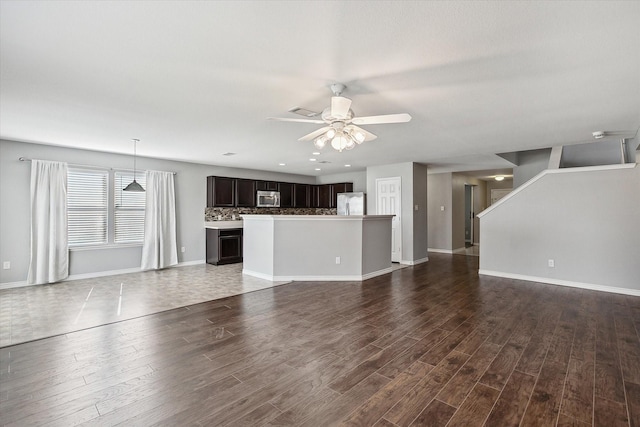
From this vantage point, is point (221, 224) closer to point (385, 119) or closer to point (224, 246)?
point (224, 246)

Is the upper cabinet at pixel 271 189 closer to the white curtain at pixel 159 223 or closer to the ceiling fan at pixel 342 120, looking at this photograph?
the white curtain at pixel 159 223

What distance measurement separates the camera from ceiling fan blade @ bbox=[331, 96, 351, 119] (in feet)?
8.29

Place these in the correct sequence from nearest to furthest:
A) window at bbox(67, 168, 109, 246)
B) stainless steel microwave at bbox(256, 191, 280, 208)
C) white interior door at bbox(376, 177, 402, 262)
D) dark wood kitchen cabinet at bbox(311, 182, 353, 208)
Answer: window at bbox(67, 168, 109, 246)
white interior door at bbox(376, 177, 402, 262)
stainless steel microwave at bbox(256, 191, 280, 208)
dark wood kitchen cabinet at bbox(311, 182, 353, 208)

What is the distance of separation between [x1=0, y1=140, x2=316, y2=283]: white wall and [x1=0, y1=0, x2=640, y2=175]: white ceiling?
993mm

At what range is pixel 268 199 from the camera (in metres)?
8.56

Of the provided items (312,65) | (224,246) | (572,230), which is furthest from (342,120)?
(224,246)

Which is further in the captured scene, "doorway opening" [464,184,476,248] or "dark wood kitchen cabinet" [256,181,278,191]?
"doorway opening" [464,184,476,248]

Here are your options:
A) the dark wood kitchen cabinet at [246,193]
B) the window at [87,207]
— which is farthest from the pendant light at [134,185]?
the dark wood kitchen cabinet at [246,193]

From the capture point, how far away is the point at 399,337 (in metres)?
2.99

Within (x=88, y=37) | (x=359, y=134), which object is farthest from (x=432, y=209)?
(x=88, y=37)

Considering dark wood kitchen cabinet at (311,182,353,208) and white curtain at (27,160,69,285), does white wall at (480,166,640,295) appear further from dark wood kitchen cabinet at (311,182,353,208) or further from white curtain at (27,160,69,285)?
white curtain at (27,160,69,285)

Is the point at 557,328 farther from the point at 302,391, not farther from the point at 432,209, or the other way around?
the point at 432,209

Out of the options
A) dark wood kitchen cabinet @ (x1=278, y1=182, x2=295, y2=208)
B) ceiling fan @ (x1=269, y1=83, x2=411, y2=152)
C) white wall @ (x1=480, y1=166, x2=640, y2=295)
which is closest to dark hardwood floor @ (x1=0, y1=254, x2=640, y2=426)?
white wall @ (x1=480, y1=166, x2=640, y2=295)

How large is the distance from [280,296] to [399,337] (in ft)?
6.41
